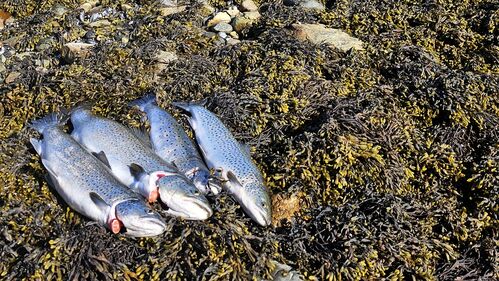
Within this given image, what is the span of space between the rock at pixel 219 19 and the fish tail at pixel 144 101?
2.11 m

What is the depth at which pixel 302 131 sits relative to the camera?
5.11 metres

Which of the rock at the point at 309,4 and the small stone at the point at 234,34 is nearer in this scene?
the small stone at the point at 234,34

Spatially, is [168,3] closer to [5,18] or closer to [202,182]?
[5,18]

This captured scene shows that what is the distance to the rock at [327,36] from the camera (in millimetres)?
6230

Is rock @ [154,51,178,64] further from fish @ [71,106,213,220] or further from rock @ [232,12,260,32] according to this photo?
fish @ [71,106,213,220]

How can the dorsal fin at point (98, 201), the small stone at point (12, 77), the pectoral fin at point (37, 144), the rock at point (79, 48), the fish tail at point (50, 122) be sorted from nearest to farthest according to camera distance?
the dorsal fin at point (98, 201), the pectoral fin at point (37, 144), the fish tail at point (50, 122), the small stone at point (12, 77), the rock at point (79, 48)

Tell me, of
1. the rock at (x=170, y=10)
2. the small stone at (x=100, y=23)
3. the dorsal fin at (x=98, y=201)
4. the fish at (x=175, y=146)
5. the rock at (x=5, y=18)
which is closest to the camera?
the dorsal fin at (x=98, y=201)

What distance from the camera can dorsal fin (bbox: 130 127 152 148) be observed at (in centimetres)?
464

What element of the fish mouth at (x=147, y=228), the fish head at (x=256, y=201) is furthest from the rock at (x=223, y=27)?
the fish mouth at (x=147, y=228)

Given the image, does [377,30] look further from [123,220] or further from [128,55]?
[123,220]

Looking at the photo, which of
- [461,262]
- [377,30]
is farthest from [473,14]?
[461,262]

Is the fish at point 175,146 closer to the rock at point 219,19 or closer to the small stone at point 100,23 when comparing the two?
the rock at point 219,19

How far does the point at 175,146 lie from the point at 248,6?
3.28 m

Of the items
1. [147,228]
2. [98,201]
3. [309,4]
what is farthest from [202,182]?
[309,4]
